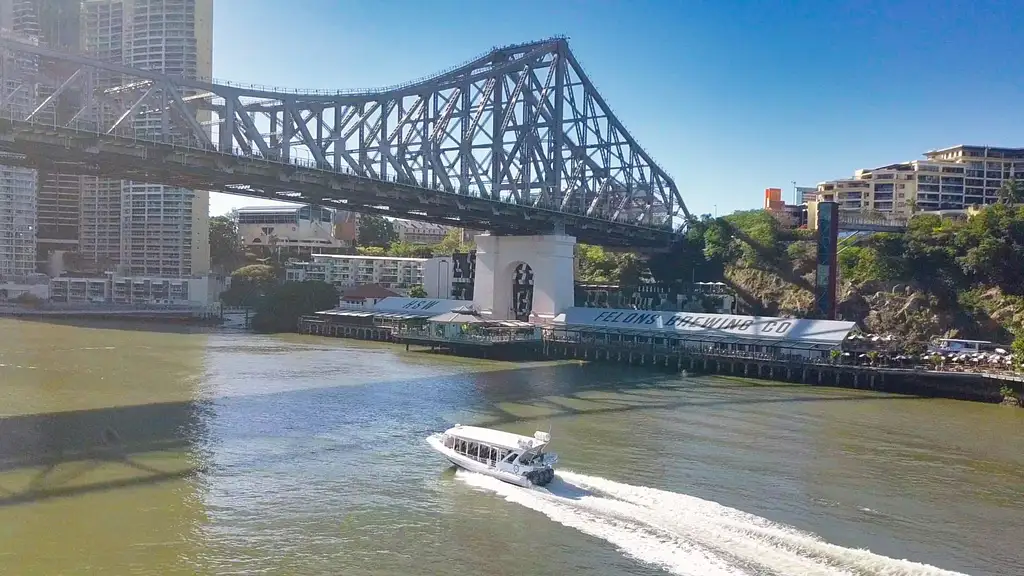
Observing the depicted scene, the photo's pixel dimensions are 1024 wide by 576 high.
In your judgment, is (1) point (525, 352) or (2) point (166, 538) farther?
(1) point (525, 352)

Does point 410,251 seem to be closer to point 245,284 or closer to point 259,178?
Answer: point 245,284

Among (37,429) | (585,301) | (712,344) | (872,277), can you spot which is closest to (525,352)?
(712,344)

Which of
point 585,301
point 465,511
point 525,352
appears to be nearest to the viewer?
point 465,511

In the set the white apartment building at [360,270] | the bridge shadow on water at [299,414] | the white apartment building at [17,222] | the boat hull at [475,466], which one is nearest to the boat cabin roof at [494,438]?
the boat hull at [475,466]

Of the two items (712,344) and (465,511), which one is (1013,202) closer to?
(712,344)

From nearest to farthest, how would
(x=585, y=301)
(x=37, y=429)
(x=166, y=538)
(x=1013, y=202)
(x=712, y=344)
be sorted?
(x=166, y=538)
(x=37, y=429)
(x=712, y=344)
(x=1013, y=202)
(x=585, y=301)

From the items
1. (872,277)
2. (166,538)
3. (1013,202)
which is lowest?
(166,538)

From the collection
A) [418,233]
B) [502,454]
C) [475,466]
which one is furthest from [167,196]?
[502,454]

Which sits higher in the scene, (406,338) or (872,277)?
(872,277)
